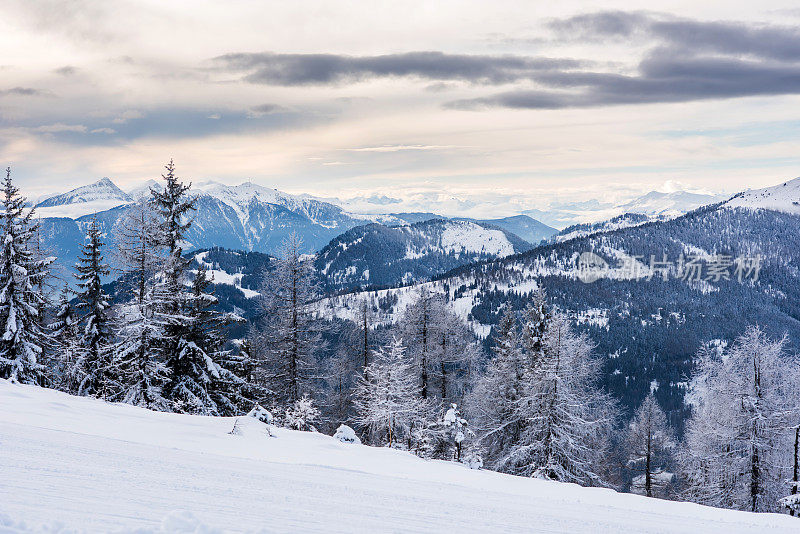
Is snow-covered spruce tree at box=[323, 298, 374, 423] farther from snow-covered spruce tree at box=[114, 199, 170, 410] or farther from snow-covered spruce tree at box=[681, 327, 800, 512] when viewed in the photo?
snow-covered spruce tree at box=[681, 327, 800, 512]

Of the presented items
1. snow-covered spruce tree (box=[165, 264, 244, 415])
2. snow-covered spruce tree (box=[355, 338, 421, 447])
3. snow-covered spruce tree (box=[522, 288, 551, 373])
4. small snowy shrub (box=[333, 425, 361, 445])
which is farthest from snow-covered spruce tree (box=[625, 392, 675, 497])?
snow-covered spruce tree (box=[165, 264, 244, 415])

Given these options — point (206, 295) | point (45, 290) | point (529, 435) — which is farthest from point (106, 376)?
point (529, 435)

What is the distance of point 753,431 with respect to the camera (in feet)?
81.4

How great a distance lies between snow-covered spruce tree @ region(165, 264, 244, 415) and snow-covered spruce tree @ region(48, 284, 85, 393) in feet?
17.9

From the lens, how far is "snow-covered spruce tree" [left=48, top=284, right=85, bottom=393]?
22.2 m

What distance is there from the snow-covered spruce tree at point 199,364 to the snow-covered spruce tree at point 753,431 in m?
28.3

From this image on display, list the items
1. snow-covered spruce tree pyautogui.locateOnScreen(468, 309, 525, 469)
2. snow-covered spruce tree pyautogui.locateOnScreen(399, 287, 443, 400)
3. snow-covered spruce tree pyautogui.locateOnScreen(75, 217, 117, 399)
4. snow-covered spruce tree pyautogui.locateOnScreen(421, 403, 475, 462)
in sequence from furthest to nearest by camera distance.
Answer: snow-covered spruce tree pyautogui.locateOnScreen(399, 287, 443, 400) → snow-covered spruce tree pyautogui.locateOnScreen(468, 309, 525, 469) → snow-covered spruce tree pyautogui.locateOnScreen(75, 217, 117, 399) → snow-covered spruce tree pyautogui.locateOnScreen(421, 403, 475, 462)

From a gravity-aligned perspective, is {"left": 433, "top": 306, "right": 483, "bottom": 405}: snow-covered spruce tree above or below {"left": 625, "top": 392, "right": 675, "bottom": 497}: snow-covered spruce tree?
above

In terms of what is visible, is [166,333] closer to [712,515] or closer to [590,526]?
[590,526]

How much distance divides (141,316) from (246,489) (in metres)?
14.9

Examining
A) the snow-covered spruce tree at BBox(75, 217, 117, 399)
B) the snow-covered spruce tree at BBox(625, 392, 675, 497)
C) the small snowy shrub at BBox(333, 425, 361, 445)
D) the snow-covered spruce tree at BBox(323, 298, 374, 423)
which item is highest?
Answer: the snow-covered spruce tree at BBox(75, 217, 117, 399)

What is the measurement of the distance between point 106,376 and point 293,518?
2062 centimetres

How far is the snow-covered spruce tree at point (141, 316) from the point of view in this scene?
19.2 m

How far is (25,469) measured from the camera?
6766 mm
